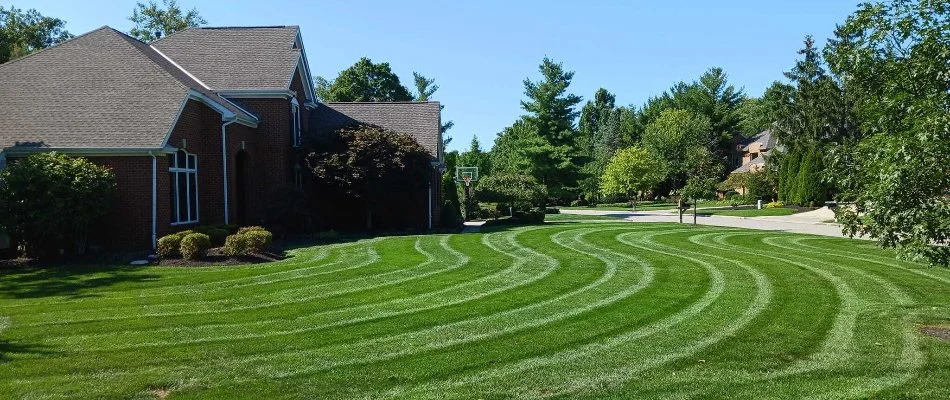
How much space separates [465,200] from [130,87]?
61.3ft

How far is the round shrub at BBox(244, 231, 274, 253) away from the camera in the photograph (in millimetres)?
14609

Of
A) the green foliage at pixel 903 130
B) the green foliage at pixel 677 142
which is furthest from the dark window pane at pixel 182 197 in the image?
the green foliage at pixel 677 142

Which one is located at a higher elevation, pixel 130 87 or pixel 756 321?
pixel 130 87

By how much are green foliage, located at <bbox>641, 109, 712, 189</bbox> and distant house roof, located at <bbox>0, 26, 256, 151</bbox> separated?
53961 millimetres

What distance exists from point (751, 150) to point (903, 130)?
236ft

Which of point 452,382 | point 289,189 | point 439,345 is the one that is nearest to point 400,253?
point 289,189

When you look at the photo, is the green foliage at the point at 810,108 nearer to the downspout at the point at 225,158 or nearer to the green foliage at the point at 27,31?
the downspout at the point at 225,158

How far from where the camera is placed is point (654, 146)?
68500 millimetres

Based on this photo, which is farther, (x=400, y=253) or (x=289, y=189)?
(x=289, y=189)

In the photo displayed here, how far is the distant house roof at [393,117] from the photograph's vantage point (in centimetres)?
2675

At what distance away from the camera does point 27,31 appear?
3806 cm

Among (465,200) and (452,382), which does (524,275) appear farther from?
(465,200)

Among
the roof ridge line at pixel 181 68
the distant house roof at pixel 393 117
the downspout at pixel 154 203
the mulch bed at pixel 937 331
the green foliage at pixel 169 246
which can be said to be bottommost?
the mulch bed at pixel 937 331

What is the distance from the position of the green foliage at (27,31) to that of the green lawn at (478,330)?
28218 millimetres
